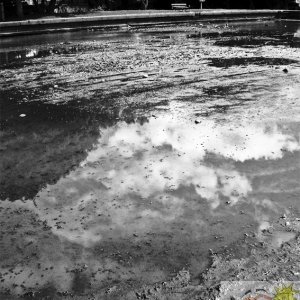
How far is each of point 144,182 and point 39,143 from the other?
194 centimetres

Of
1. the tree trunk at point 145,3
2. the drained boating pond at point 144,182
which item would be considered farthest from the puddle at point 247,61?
the tree trunk at point 145,3

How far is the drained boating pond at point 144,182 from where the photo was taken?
3000mm

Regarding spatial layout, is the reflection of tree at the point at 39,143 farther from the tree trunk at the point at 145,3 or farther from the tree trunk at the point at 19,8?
the tree trunk at the point at 145,3

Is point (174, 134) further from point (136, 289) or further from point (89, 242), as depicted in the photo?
point (136, 289)

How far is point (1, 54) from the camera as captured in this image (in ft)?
46.1

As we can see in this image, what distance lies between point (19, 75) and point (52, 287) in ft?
27.3

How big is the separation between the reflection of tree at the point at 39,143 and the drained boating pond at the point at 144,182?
0.08 feet

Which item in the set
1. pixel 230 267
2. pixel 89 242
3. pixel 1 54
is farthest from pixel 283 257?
pixel 1 54

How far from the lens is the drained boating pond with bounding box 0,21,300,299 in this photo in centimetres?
300

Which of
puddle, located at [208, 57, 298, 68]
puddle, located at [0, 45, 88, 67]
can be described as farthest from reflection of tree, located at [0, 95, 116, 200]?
puddle, located at [0, 45, 88, 67]

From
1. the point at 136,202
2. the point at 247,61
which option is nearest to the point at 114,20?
the point at 247,61

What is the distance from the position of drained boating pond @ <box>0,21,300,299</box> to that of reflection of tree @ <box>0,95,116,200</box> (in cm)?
2

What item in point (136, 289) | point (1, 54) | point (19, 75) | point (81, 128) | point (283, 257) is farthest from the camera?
point (1, 54)

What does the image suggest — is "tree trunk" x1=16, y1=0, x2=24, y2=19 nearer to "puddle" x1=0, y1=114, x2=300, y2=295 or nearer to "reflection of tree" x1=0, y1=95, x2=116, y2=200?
"reflection of tree" x1=0, y1=95, x2=116, y2=200
